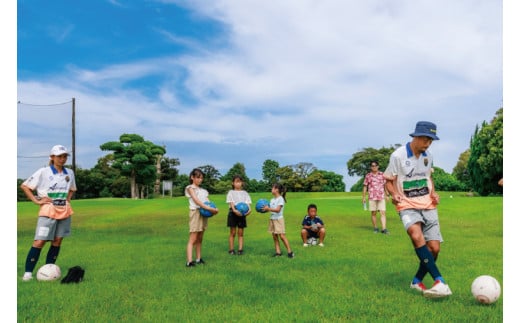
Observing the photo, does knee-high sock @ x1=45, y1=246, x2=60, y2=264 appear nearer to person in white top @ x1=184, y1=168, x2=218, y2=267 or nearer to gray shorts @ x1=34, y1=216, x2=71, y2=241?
gray shorts @ x1=34, y1=216, x2=71, y2=241

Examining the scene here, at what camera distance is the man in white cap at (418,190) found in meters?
6.53

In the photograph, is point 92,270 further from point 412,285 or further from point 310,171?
point 310,171

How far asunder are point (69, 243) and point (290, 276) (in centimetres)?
923

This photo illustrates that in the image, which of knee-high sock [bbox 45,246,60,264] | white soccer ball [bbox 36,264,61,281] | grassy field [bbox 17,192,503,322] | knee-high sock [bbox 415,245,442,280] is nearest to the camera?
grassy field [bbox 17,192,503,322]

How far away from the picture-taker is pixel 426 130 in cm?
652

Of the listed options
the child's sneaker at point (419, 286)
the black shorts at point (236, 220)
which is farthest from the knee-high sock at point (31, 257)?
the child's sneaker at point (419, 286)

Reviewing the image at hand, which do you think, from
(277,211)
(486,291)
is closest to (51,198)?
(277,211)

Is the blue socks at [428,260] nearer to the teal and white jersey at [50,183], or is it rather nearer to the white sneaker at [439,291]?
the white sneaker at [439,291]

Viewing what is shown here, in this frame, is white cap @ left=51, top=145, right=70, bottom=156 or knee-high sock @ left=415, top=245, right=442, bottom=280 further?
white cap @ left=51, top=145, right=70, bottom=156

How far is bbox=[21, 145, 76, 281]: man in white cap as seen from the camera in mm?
7969

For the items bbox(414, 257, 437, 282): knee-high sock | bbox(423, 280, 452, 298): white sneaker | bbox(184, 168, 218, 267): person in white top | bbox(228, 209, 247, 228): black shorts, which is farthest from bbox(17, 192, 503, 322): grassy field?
bbox(228, 209, 247, 228): black shorts

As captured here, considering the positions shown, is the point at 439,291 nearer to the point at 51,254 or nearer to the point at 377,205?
the point at 51,254

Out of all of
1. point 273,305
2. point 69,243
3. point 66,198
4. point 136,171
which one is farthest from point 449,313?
point 136,171

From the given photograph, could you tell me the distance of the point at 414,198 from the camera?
665 cm
